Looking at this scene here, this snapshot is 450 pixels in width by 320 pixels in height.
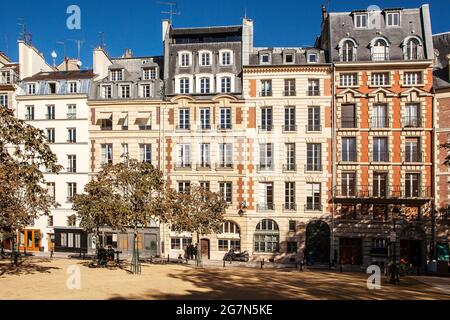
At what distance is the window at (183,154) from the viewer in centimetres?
3728

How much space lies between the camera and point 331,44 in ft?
120

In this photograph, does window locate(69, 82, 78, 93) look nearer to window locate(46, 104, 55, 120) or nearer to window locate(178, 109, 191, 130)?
window locate(46, 104, 55, 120)

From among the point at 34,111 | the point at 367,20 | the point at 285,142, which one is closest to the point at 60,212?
the point at 34,111

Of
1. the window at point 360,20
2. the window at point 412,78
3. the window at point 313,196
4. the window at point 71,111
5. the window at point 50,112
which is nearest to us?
the window at point 412,78

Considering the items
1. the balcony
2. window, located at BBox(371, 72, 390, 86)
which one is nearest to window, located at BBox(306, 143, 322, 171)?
the balcony

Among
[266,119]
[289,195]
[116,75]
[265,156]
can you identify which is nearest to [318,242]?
[289,195]

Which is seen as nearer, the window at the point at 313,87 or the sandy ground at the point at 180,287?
the sandy ground at the point at 180,287

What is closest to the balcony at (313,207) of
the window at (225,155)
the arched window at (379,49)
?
the window at (225,155)

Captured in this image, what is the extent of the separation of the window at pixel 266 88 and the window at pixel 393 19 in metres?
11.9

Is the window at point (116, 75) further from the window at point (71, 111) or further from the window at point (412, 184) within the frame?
the window at point (412, 184)

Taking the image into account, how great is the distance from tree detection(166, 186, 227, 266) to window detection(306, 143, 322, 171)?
29.4 feet

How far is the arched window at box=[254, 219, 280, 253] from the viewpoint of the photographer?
35594 mm

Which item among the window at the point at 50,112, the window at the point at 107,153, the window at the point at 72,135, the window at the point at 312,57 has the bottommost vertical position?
the window at the point at 107,153

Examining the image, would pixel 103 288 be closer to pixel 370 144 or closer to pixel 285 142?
pixel 285 142
